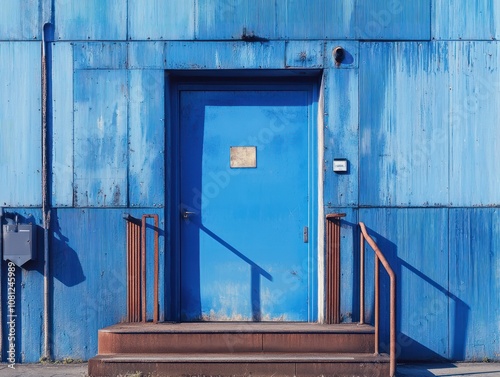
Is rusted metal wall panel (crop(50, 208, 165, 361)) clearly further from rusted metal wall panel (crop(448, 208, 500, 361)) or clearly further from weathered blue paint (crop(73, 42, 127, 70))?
rusted metal wall panel (crop(448, 208, 500, 361))

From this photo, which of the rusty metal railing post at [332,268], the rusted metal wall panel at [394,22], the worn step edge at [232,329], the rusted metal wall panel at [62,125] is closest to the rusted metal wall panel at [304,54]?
the rusted metal wall panel at [394,22]

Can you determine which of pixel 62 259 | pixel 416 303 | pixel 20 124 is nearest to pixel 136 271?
pixel 62 259

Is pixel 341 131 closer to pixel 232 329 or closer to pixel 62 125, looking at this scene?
pixel 232 329

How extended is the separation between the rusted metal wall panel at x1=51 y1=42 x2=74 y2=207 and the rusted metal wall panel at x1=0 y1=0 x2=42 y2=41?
256 mm

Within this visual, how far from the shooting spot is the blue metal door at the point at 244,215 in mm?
6512

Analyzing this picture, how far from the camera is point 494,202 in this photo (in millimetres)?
6344

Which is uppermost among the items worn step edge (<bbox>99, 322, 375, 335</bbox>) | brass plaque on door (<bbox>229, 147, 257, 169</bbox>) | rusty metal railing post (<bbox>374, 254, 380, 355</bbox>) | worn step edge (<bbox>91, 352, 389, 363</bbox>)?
brass plaque on door (<bbox>229, 147, 257, 169</bbox>)

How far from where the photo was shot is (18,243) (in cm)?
617

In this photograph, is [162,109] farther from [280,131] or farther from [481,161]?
[481,161]

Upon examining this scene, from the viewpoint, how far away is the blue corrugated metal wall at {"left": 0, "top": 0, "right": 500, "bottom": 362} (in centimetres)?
628

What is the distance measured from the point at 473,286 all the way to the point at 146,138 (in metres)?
3.42

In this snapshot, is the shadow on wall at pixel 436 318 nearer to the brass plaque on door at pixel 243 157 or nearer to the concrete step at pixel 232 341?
the concrete step at pixel 232 341

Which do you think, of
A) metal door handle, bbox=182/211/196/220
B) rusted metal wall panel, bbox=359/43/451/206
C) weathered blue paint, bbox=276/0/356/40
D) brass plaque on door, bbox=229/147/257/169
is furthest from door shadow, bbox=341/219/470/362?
weathered blue paint, bbox=276/0/356/40

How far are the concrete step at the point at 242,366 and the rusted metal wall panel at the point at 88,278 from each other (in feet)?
2.63
